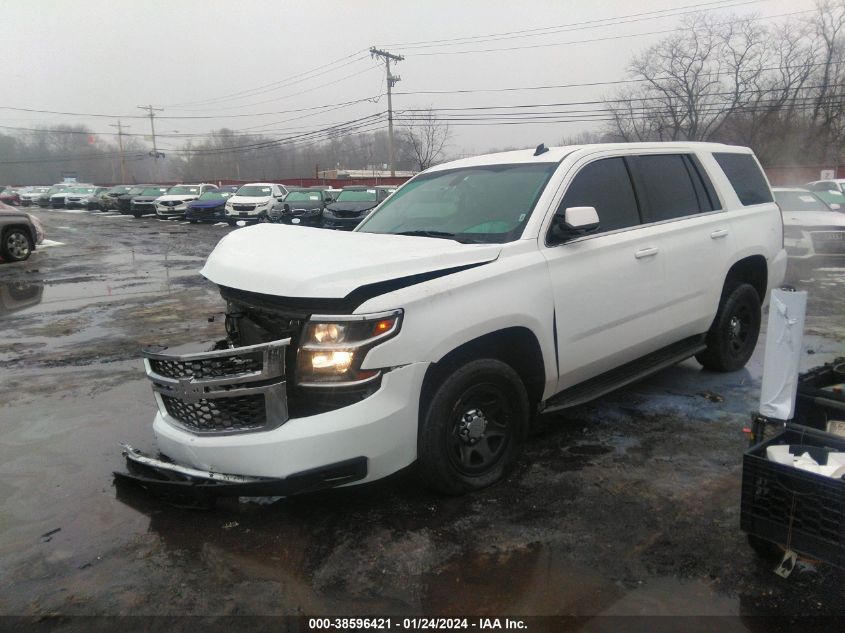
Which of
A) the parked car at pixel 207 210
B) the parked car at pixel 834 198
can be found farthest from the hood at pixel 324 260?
the parked car at pixel 207 210

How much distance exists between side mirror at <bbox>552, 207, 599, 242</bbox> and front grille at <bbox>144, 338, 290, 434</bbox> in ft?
5.78

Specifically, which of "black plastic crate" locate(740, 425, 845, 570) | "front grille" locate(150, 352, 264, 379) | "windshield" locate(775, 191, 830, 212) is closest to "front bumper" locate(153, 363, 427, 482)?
"front grille" locate(150, 352, 264, 379)

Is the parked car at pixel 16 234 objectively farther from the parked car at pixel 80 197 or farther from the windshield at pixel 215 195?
the parked car at pixel 80 197

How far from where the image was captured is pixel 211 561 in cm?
300

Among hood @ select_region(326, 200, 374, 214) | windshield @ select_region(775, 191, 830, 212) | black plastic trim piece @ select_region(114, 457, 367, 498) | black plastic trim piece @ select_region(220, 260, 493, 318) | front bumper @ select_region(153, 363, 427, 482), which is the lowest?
black plastic trim piece @ select_region(114, 457, 367, 498)

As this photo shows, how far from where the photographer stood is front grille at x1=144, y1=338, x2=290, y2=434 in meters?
2.96

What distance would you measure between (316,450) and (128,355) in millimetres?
4730

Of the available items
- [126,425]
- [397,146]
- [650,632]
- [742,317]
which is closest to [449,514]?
[650,632]

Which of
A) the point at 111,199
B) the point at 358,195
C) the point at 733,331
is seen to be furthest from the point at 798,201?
the point at 111,199

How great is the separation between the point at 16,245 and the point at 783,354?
1645cm

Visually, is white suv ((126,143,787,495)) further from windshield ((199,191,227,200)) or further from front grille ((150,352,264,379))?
windshield ((199,191,227,200))

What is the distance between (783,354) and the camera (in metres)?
2.84

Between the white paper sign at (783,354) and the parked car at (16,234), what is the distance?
1613 cm

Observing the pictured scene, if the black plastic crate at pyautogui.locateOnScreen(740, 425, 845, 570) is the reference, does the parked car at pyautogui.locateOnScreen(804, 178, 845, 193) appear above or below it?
above
